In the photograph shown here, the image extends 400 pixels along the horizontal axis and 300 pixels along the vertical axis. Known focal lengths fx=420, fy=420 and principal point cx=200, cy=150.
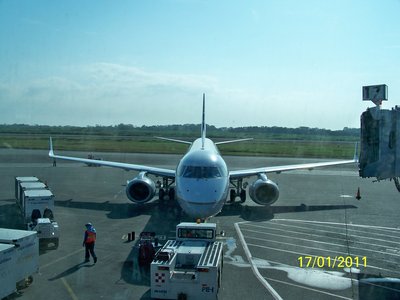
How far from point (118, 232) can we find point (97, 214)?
474cm

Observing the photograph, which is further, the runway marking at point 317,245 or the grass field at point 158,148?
the grass field at point 158,148

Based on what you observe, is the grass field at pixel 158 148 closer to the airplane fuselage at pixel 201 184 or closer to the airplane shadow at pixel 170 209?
the airplane shadow at pixel 170 209

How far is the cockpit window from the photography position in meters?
20.1

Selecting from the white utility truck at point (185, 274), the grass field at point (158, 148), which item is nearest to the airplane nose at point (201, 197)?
the white utility truck at point (185, 274)

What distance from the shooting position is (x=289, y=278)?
14.6m

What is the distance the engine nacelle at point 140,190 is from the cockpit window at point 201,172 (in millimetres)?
6334

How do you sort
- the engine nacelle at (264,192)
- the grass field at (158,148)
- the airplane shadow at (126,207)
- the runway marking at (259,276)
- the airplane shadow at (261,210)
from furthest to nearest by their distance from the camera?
the grass field at (158,148) < the engine nacelle at (264,192) < the airplane shadow at (126,207) < the airplane shadow at (261,210) < the runway marking at (259,276)

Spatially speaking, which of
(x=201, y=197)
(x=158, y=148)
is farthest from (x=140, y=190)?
(x=158, y=148)

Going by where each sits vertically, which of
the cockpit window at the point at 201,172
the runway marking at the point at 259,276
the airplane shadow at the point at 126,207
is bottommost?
the runway marking at the point at 259,276

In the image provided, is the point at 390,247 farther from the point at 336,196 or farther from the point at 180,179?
the point at 336,196

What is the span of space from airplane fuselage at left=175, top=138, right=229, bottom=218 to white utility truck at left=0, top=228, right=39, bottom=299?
7.33 m

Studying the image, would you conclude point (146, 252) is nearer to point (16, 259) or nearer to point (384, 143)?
point (16, 259)

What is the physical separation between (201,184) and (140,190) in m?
8.11

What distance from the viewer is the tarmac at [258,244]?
13.6 m
